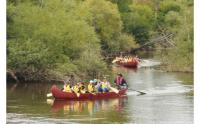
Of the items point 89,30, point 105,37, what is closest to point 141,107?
point 89,30

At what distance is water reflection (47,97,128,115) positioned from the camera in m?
29.7

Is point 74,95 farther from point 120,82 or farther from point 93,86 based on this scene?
point 120,82

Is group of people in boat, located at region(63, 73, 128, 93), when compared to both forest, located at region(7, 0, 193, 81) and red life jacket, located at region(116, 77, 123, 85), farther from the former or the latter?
forest, located at region(7, 0, 193, 81)

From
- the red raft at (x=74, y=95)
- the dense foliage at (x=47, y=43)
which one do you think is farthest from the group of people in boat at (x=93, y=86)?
the dense foliage at (x=47, y=43)

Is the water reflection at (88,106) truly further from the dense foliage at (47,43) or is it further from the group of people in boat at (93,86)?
the dense foliage at (47,43)

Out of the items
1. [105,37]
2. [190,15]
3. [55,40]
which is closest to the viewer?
[55,40]

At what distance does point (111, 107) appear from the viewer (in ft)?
102

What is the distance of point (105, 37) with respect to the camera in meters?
71.4

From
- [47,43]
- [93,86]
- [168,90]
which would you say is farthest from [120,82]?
[47,43]

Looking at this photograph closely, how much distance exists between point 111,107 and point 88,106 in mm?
1260

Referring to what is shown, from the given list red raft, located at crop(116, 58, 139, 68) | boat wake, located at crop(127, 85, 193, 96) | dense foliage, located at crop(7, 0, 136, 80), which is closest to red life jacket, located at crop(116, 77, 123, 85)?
boat wake, located at crop(127, 85, 193, 96)
